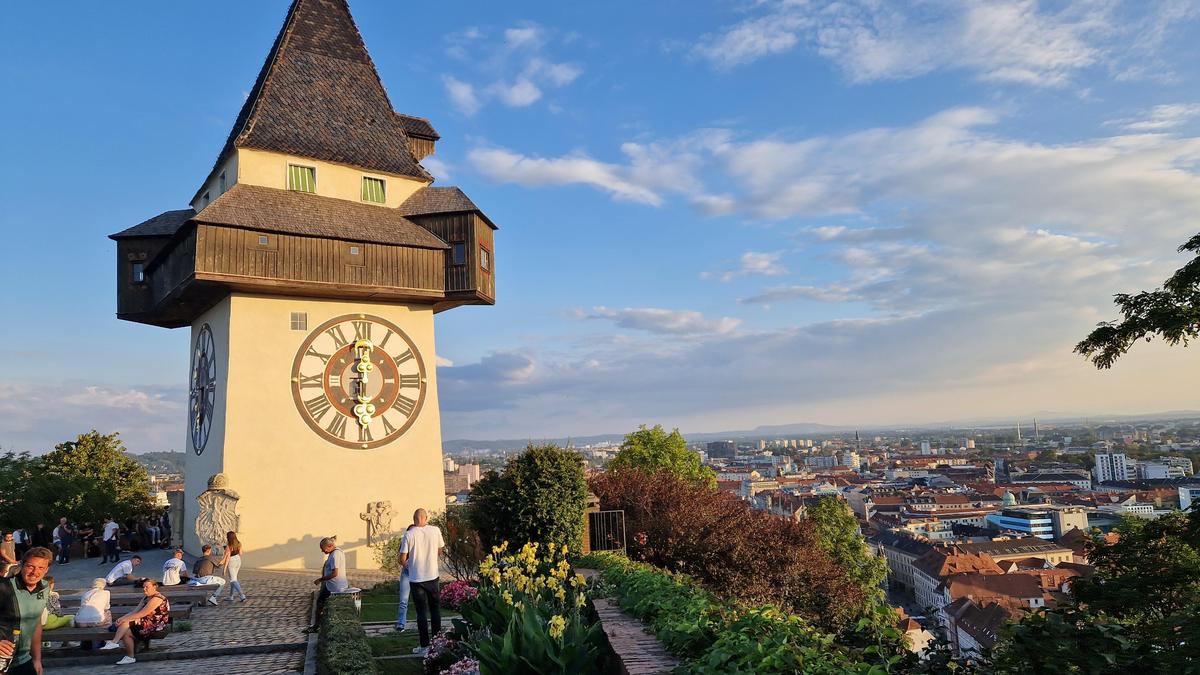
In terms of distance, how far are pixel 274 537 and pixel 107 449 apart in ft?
75.4

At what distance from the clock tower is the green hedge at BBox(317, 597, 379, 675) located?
9166 millimetres

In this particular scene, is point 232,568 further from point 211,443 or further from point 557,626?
point 557,626

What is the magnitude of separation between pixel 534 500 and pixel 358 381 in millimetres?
7376

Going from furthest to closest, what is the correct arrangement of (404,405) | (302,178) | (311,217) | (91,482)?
(91,482) → (404,405) → (302,178) → (311,217)

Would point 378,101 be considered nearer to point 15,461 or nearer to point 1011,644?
point 1011,644

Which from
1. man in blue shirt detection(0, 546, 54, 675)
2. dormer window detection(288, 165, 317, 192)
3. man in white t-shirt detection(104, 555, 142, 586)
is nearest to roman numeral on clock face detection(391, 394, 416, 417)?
dormer window detection(288, 165, 317, 192)

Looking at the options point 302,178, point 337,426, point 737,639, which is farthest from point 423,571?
point 302,178

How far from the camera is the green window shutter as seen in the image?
66.6 ft

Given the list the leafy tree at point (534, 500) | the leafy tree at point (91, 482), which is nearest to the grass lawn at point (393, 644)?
the leafy tree at point (534, 500)

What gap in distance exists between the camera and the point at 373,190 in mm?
20422

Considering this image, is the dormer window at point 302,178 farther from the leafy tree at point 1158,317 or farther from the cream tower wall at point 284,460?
the leafy tree at point 1158,317

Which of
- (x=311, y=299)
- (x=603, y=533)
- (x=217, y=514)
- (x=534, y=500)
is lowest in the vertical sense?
(x=603, y=533)

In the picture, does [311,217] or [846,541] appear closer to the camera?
[311,217]

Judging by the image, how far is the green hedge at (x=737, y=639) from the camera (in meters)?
3.95
